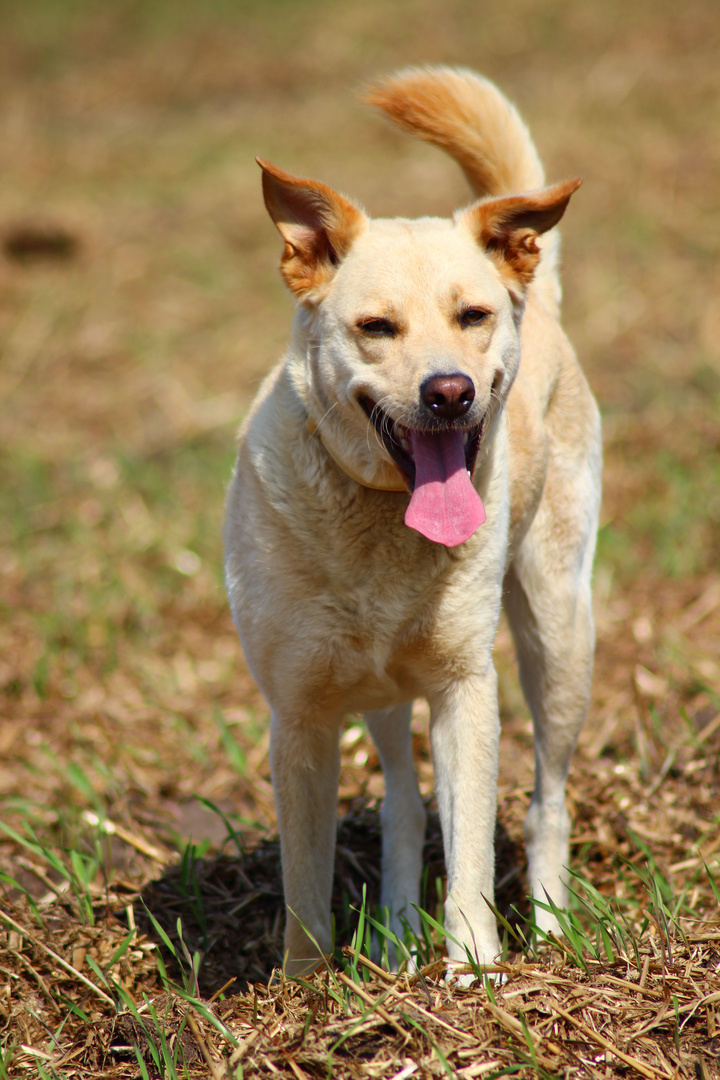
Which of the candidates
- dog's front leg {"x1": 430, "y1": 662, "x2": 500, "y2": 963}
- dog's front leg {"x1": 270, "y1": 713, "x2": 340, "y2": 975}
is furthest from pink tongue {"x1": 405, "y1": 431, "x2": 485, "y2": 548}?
dog's front leg {"x1": 270, "y1": 713, "x2": 340, "y2": 975}

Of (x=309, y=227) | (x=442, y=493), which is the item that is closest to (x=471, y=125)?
(x=309, y=227)

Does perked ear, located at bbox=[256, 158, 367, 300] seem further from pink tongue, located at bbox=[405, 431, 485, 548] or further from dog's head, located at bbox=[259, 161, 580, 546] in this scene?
pink tongue, located at bbox=[405, 431, 485, 548]

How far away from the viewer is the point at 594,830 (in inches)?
141

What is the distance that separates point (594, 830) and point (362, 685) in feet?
4.39

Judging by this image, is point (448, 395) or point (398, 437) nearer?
point (448, 395)

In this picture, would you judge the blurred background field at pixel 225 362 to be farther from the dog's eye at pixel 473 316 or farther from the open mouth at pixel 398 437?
the open mouth at pixel 398 437

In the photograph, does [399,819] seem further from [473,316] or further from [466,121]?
[466,121]

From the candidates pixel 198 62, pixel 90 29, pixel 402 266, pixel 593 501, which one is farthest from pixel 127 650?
pixel 90 29

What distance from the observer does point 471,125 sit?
3227 millimetres

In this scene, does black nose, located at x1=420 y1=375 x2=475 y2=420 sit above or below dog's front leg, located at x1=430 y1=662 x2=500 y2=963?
above

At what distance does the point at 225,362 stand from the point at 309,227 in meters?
6.10

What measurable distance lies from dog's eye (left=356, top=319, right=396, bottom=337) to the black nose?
23 cm

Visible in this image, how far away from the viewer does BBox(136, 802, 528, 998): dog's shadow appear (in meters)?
3.17

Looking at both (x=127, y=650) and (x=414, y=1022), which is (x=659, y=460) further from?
(x=414, y=1022)
